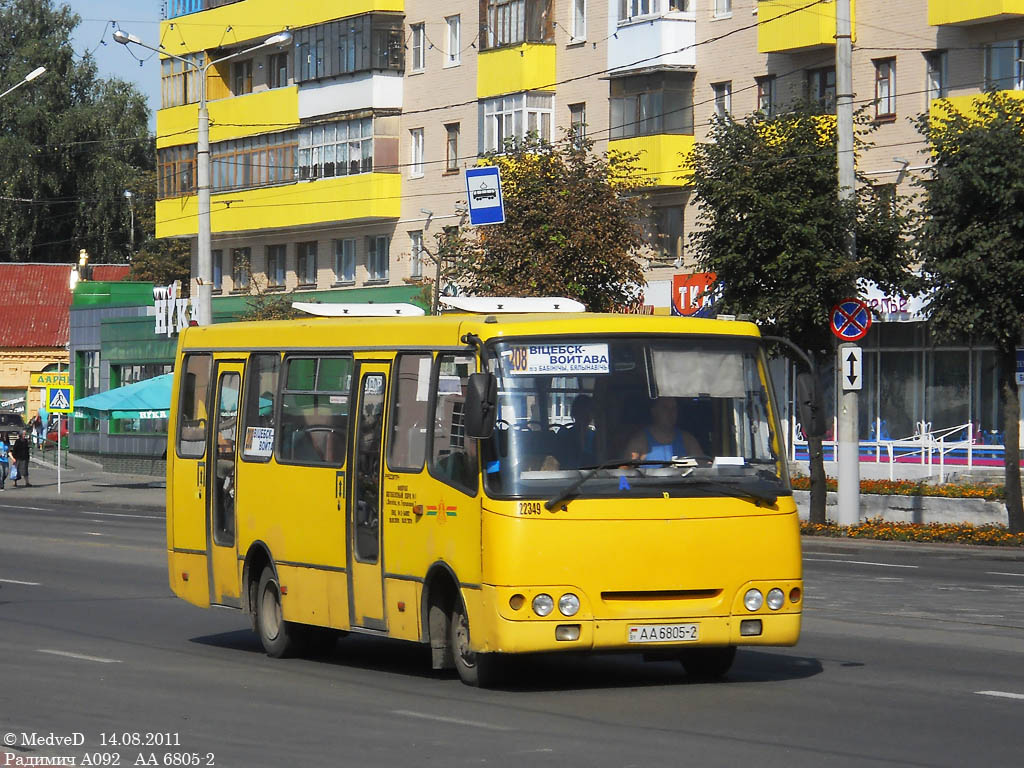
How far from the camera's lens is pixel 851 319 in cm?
3083

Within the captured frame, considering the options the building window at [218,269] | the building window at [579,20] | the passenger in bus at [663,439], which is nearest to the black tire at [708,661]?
the passenger in bus at [663,439]

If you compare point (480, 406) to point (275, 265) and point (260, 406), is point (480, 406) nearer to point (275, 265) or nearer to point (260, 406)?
point (260, 406)

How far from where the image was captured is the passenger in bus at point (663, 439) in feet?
40.1

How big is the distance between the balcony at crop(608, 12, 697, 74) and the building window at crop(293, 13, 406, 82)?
11.4 m

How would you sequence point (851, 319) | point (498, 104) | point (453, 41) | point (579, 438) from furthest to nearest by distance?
1. point (453, 41)
2. point (498, 104)
3. point (851, 319)
4. point (579, 438)

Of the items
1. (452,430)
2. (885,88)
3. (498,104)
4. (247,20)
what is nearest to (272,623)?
(452,430)

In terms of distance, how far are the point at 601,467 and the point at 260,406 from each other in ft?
13.1

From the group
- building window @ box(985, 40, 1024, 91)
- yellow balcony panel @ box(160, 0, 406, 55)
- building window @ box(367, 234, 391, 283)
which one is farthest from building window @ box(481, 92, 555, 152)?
building window @ box(985, 40, 1024, 91)

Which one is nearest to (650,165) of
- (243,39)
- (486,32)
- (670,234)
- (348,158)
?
(670,234)

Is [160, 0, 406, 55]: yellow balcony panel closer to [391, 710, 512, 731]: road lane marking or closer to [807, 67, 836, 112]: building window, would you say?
[807, 67, 836, 112]: building window

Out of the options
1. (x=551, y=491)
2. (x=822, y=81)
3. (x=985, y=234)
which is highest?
(x=822, y=81)

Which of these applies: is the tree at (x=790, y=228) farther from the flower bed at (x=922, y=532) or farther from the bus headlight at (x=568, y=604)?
the bus headlight at (x=568, y=604)

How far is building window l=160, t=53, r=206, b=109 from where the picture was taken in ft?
222

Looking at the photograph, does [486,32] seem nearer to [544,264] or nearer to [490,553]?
[544,264]
